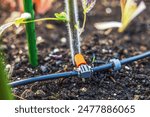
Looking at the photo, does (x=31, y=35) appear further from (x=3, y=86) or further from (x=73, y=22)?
(x=3, y=86)

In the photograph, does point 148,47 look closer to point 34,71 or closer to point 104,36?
point 104,36

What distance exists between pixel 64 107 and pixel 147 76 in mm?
330

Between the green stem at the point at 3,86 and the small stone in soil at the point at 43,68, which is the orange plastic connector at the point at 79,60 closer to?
the small stone in soil at the point at 43,68

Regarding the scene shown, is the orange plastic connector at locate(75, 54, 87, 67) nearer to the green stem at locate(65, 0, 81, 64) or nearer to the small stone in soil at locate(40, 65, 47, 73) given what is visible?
the green stem at locate(65, 0, 81, 64)

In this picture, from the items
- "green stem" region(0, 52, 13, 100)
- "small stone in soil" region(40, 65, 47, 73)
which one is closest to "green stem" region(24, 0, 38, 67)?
"small stone in soil" region(40, 65, 47, 73)

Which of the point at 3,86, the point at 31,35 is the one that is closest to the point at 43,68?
the point at 31,35

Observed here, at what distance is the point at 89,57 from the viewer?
1.35 meters

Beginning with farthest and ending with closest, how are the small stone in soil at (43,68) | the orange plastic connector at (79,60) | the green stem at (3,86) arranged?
1. the small stone in soil at (43,68)
2. the orange plastic connector at (79,60)
3. the green stem at (3,86)

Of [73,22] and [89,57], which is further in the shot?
[89,57]

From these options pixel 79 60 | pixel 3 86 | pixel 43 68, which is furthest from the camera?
pixel 43 68

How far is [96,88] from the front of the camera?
46.6 inches

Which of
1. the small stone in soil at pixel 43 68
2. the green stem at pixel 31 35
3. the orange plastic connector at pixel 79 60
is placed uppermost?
the green stem at pixel 31 35

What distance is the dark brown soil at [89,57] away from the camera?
1.17 m

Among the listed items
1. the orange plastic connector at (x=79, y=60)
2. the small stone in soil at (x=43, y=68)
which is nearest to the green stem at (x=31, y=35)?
the small stone in soil at (x=43, y=68)
